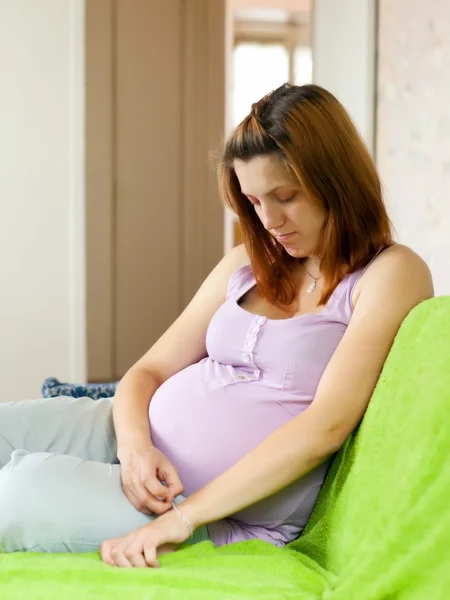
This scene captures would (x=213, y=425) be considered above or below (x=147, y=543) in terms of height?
above

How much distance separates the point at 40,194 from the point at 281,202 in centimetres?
276

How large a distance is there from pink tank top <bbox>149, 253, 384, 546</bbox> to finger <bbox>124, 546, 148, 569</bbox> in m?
0.18

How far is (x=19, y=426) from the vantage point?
1.56m

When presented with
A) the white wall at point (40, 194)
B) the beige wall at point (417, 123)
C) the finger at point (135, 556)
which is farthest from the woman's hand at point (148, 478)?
the white wall at point (40, 194)

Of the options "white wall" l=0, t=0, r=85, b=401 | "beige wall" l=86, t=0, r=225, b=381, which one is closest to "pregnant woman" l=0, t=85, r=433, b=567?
"white wall" l=0, t=0, r=85, b=401

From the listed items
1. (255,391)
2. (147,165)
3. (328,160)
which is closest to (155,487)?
(255,391)

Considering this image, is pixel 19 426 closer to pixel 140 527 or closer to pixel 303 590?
pixel 140 527

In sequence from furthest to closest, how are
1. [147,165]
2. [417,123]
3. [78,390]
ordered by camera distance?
[147,165] → [417,123] → [78,390]

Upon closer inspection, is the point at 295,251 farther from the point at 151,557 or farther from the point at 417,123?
the point at 417,123

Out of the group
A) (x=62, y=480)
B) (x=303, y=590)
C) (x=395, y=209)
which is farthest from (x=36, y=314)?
(x=303, y=590)

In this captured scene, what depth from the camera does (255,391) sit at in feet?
4.74

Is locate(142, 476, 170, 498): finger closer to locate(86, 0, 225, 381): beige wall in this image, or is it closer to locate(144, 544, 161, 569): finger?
locate(144, 544, 161, 569): finger

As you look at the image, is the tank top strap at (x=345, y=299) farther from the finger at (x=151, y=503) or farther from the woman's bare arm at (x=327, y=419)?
the finger at (x=151, y=503)

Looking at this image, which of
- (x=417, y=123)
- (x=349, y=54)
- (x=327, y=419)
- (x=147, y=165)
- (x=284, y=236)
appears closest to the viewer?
(x=327, y=419)
